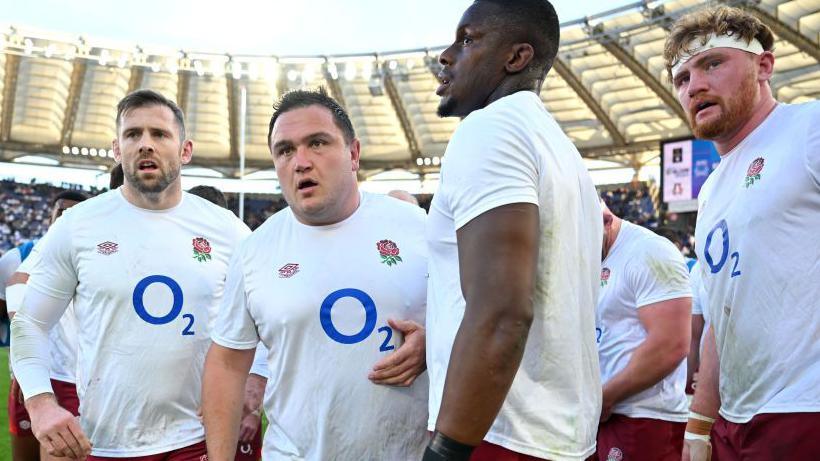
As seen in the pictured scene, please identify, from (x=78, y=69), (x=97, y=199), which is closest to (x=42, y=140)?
(x=78, y=69)

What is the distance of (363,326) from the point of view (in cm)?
269

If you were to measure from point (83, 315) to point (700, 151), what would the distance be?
73.8 feet

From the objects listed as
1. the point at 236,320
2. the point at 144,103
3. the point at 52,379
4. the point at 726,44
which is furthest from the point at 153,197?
the point at 726,44

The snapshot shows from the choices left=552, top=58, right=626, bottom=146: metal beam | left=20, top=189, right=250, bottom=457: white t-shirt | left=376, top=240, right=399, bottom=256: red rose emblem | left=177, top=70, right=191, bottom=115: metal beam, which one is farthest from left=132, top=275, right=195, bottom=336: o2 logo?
left=177, top=70, right=191, bottom=115: metal beam

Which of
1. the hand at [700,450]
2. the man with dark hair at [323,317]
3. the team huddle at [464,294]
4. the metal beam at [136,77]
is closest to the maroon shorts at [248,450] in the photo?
the team huddle at [464,294]

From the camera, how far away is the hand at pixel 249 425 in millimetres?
3727

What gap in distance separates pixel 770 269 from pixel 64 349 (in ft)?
14.6

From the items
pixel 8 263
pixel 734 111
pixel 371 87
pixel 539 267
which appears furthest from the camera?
pixel 371 87

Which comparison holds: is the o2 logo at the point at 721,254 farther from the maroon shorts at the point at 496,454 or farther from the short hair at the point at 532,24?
the maroon shorts at the point at 496,454

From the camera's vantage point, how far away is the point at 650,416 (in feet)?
13.7

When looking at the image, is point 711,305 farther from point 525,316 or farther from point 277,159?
point 277,159

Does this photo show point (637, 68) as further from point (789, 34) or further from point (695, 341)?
point (695, 341)

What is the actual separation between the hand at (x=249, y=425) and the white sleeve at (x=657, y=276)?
2157 mm

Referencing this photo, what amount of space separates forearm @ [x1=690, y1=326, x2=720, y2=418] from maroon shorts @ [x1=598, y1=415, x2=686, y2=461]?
108cm
